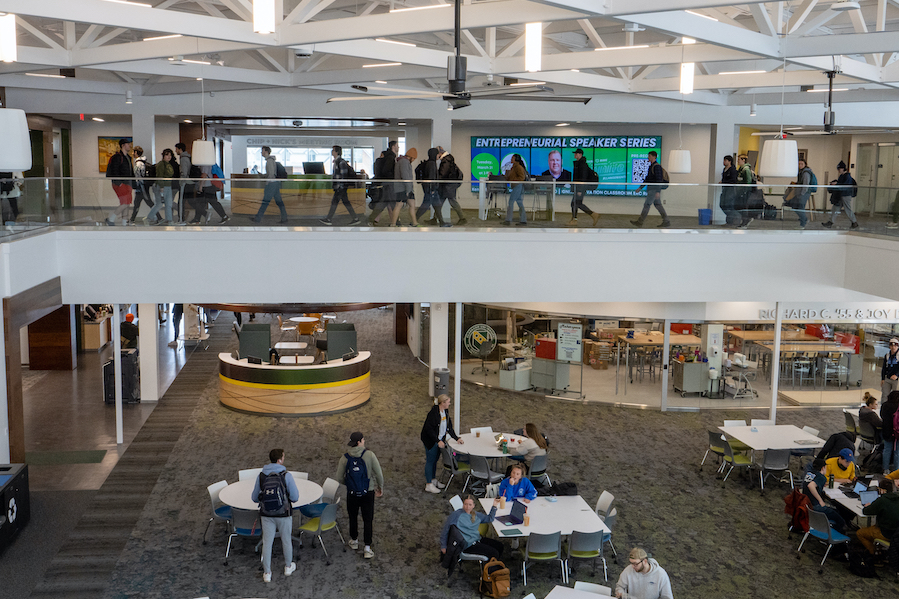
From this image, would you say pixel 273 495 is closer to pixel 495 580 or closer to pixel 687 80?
pixel 495 580

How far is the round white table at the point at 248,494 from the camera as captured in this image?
874cm

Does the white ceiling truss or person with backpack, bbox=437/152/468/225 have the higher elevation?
the white ceiling truss

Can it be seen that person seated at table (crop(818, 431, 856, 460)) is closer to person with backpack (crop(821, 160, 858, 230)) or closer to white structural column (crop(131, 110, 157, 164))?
person with backpack (crop(821, 160, 858, 230))

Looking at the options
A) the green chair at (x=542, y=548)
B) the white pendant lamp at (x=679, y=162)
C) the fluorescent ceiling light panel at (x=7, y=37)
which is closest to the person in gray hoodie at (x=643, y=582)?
the green chair at (x=542, y=548)

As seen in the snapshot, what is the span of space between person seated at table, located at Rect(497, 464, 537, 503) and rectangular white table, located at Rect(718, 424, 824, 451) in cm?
376

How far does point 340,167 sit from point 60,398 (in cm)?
730

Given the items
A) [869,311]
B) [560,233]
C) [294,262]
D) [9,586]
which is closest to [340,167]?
[294,262]

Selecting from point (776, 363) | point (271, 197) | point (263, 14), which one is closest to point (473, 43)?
point (271, 197)

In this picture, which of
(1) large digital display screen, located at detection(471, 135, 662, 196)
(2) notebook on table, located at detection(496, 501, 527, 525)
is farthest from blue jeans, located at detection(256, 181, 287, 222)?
(1) large digital display screen, located at detection(471, 135, 662, 196)

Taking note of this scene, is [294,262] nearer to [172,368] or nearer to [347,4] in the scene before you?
[347,4]

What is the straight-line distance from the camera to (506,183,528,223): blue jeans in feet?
39.7

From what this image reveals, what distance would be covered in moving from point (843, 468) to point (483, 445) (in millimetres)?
4594

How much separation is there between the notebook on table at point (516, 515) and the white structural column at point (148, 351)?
8.41 meters

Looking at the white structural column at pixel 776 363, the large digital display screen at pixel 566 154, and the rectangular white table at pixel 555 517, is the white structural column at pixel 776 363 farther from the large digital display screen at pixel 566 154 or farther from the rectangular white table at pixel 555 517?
the large digital display screen at pixel 566 154
